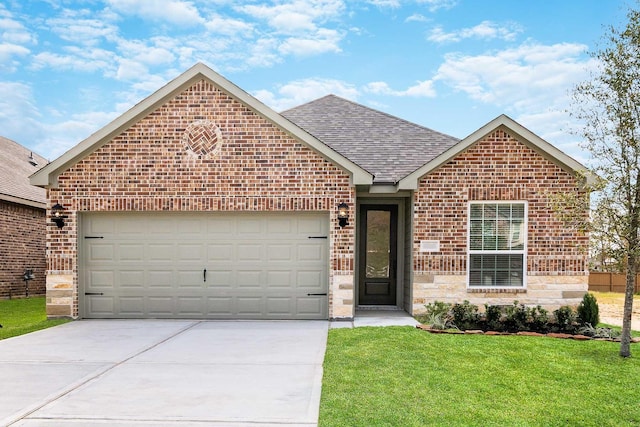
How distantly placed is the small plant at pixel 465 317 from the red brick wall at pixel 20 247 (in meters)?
14.7

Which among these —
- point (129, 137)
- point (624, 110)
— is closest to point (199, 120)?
point (129, 137)

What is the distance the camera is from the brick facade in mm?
11070

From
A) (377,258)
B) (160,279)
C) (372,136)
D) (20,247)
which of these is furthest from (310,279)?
(20,247)

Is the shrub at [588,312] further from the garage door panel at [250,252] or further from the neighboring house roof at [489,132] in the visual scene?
the garage door panel at [250,252]

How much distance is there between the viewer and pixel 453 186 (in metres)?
11.1

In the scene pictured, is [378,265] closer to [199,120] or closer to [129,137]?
[199,120]

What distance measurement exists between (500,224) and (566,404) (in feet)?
20.0

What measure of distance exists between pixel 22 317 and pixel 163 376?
7.88 m

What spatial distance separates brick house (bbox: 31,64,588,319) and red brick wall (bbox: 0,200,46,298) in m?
7.31

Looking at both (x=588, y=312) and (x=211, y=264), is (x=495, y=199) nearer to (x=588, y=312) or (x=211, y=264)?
(x=588, y=312)

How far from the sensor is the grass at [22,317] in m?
10.1

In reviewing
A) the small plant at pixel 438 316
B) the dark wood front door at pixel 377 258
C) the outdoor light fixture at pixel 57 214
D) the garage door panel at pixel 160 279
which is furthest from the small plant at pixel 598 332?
the outdoor light fixture at pixel 57 214

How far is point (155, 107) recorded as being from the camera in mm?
10906

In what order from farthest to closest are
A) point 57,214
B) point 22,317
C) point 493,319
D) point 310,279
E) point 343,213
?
point 22,317
point 310,279
point 57,214
point 343,213
point 493,319
